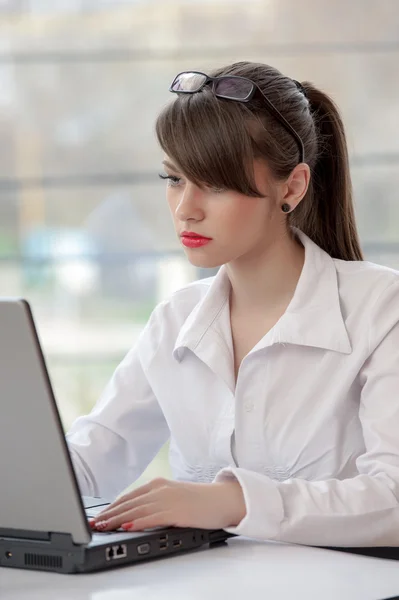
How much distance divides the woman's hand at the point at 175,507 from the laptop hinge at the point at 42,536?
4.1 inches

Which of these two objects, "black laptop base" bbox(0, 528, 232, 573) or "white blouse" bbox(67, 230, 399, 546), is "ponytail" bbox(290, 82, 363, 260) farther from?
"black laptop base" bbox(0, 528, 232, 573)

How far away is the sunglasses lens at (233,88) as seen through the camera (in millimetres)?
1585

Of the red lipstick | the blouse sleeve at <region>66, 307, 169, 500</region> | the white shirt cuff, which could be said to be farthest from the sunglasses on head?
the white shirt cuff

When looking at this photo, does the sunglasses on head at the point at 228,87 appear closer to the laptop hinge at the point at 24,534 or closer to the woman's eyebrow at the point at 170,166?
the woman's eyebrow at the point at 170,166

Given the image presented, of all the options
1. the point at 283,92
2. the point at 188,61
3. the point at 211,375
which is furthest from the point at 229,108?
the point at 188,61

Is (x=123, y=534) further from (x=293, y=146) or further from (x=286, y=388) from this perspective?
(x=293, y=146)

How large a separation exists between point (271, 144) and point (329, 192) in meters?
0.25

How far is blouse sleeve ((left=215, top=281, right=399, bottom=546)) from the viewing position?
1264 mm

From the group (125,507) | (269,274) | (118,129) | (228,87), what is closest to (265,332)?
(269,274)

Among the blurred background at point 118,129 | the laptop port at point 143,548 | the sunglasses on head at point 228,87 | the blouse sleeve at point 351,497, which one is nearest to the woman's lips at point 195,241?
the sunglasses on head at point 228,87

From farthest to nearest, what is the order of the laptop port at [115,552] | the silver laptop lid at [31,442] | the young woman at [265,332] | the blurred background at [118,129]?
the blurred background at [118,129], the young woman at [265,332], the laptop port at [115,552], the silver laptop lid at [31,442]

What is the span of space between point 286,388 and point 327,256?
0.88 feet

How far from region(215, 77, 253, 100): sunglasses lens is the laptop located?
708 mm

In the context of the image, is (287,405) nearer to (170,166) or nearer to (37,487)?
(170,166)
